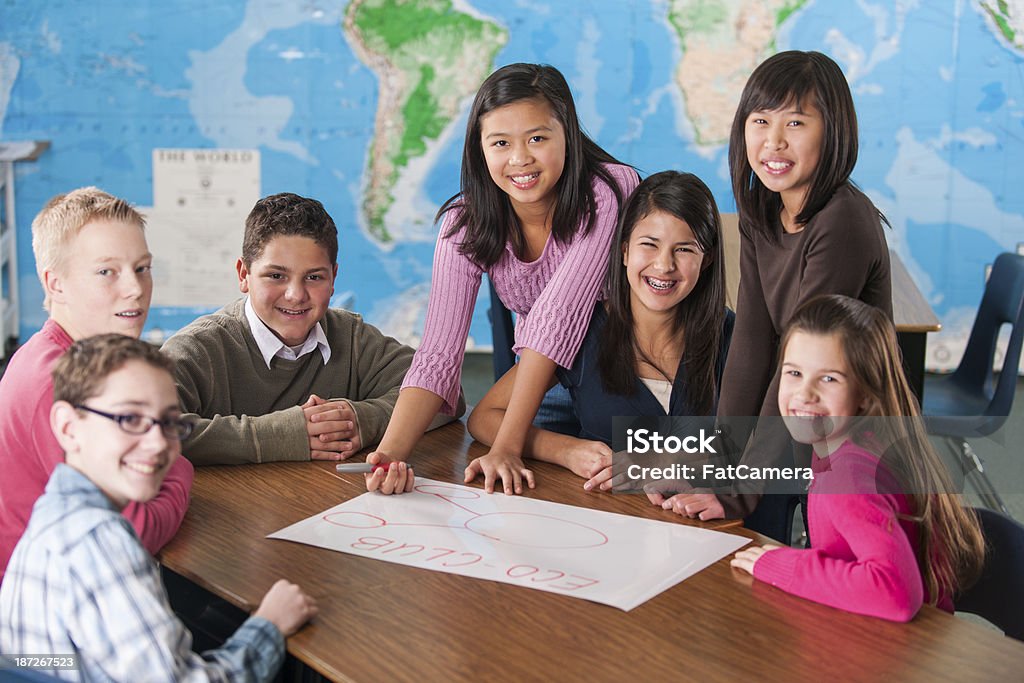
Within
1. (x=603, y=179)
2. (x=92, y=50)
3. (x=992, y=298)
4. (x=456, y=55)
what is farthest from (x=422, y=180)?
(x=603, y=179)

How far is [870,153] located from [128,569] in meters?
4.64

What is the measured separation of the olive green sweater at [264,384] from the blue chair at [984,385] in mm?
1814

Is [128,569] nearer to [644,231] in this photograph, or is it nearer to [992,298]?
[644,231]

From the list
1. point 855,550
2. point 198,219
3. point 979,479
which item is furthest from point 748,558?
point 198,219

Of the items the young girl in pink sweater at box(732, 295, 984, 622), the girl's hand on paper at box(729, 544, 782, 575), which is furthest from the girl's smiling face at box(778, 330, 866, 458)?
the girl's hand on paper at box(729, 544, 782, 575)

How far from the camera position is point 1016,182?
492 centimetres

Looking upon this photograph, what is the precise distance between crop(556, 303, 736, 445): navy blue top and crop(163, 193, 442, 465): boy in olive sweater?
0.34 metres

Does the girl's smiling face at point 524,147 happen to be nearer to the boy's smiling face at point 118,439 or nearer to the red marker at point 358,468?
the red marker at point 358,468

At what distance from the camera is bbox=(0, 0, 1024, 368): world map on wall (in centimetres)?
484

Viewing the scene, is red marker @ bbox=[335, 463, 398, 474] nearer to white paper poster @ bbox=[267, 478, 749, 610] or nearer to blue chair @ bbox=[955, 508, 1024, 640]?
white paper poster @ bbox=[267, 478, 749, 610]

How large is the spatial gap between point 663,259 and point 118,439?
0.98 m

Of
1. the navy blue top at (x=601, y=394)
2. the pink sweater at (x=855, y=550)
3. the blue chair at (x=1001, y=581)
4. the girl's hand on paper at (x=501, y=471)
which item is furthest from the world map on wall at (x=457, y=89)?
the pink sweater at (x=855, y=550)

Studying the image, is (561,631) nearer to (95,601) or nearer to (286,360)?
(95,601)

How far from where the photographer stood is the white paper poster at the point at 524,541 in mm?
1205
